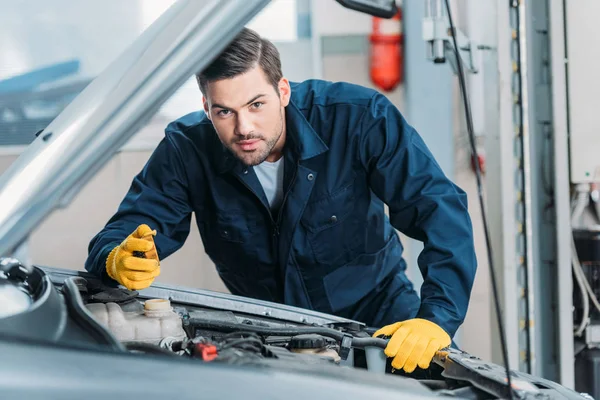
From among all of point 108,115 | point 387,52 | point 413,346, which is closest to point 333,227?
point 413,346

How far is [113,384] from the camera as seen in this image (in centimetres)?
97

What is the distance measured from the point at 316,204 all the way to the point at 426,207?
367mm

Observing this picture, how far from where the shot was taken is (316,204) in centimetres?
221

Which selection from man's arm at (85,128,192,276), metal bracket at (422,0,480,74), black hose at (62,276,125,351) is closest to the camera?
black hose at (62,276,125,351)

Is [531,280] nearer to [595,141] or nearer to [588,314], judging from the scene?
[588,314]

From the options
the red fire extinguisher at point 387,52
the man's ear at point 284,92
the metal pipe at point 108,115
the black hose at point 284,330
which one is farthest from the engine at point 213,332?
the red fire extinguisher at point 387,52

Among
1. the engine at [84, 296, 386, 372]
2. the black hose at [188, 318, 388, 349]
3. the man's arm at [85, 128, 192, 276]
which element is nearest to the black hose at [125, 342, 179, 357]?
the engine at [84, 296, 386, 372]

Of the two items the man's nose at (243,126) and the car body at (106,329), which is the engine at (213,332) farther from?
the man's nose at (243,126)

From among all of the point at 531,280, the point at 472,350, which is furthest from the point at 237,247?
the point at 472,350

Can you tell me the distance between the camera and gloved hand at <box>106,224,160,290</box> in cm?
175

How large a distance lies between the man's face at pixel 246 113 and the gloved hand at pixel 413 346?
70cm

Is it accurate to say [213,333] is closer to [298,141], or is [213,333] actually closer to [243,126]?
[243,126]

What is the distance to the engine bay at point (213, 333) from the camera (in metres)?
1.14

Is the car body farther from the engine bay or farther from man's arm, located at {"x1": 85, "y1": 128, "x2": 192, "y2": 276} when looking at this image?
man's arm, located at {"x1": 85, "y1": 128, "x2": 192, "y2": 276}
